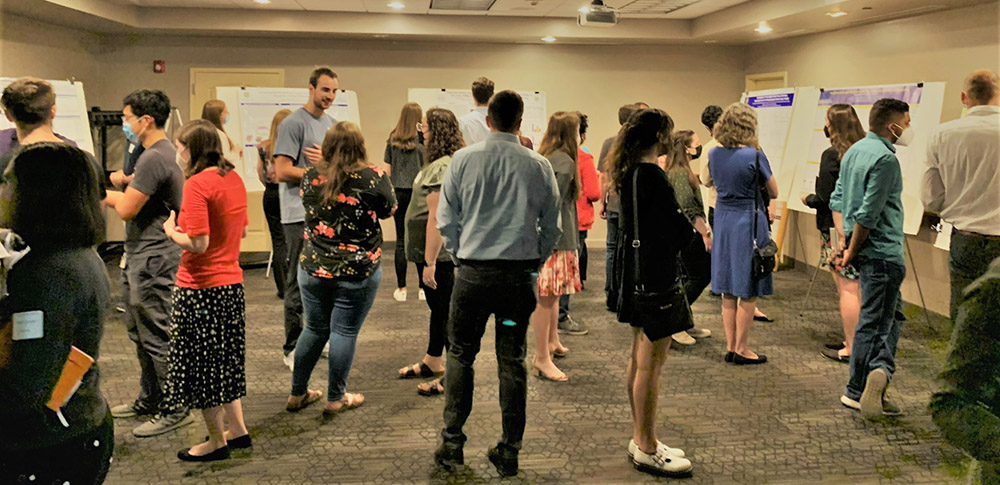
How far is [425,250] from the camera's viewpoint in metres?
3.55

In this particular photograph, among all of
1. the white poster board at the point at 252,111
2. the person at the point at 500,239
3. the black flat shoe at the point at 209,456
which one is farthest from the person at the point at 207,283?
the white poster board at the point at 252,111

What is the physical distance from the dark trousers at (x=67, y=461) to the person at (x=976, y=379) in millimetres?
1621

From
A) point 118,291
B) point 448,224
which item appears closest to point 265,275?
point 118,291

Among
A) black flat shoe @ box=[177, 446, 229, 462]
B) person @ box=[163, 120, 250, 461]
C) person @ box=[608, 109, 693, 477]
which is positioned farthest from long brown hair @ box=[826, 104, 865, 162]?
black flat shoe @ box=[177, 446, 229, 462]

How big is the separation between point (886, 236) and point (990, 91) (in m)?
0.83

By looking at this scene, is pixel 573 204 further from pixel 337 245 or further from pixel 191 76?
pixel 191 76

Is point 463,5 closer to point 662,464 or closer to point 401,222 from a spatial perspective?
point 401,222

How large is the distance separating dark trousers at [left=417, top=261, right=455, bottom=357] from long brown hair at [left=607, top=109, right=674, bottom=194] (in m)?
1.09

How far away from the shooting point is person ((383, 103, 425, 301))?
15.6ft

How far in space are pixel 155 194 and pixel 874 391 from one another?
330 cm

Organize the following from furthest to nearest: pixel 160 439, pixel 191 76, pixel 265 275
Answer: pixel 191 76 < pixel 265 275 < pixel 160 439

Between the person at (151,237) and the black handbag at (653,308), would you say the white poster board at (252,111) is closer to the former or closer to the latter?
the person at (151,237)

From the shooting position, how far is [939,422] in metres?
1.28

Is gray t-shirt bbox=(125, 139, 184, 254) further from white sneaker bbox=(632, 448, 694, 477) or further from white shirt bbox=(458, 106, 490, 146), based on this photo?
white sneaker bbox=(632, 448, 694, 477)
